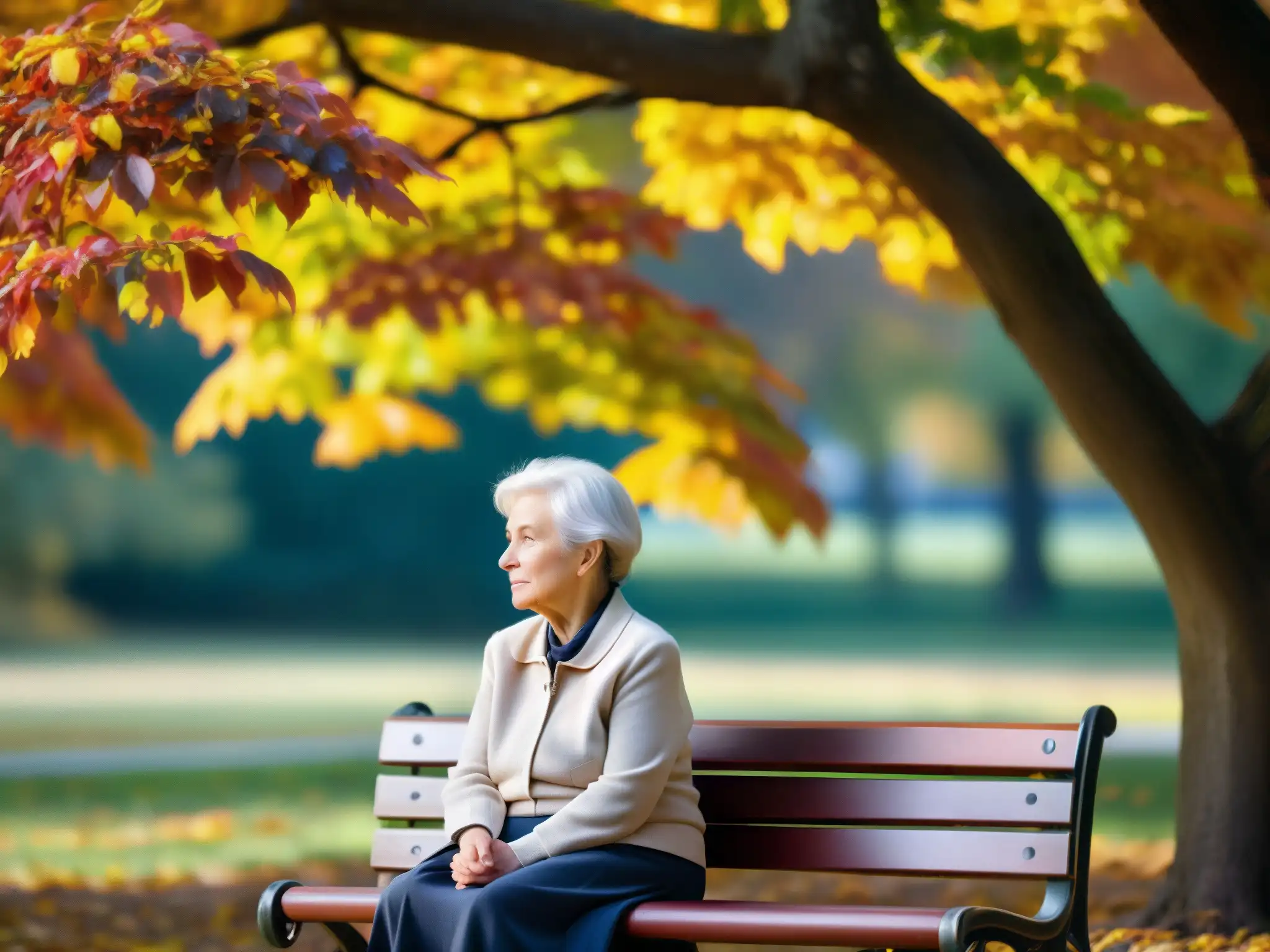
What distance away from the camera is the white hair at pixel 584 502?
342cm

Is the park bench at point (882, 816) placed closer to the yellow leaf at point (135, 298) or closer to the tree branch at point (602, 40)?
the yellow leaf at point (135, 298)

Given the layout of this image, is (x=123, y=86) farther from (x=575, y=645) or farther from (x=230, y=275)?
(x=575, y=645)

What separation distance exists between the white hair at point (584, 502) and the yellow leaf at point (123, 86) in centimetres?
108

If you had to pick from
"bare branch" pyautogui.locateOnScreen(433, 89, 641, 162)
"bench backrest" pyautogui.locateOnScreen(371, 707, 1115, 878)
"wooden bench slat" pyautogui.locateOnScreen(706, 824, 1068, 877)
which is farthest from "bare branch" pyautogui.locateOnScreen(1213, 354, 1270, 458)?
"bare branch" pyautogui.locateOnScreen(433, 89, 641, 162)

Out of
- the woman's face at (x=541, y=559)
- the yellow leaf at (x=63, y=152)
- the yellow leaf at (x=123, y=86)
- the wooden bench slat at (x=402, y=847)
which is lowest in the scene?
the wooden bench slat at (x=402, y=847)

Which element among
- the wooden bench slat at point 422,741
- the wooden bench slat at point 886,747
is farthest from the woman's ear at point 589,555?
the wooden bench slat at point 422,741

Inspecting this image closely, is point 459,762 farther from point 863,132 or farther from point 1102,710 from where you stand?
point 863,132

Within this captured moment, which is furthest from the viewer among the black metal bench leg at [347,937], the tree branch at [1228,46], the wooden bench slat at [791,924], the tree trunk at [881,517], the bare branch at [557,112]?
the tree trunk at [881,517]

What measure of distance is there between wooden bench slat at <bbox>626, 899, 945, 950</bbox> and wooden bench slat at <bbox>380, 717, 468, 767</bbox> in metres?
0.85

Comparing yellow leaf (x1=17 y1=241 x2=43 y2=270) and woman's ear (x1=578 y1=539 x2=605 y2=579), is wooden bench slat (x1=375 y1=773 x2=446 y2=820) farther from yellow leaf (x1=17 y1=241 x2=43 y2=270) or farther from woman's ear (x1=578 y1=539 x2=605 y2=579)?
yellow leaf (x1=17 y1=241 x2=43 y2=270)

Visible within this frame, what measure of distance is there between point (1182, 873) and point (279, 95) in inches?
126

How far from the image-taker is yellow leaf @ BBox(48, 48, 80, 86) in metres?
3.45

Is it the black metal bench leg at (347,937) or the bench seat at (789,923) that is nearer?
the bench seat at (789,923)

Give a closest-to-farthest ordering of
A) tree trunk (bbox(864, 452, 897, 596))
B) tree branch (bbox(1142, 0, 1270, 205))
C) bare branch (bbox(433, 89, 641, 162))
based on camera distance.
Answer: tree branch (bbox(1142, 0, 1270, 205))
bare branch (bbox(433, 89, 641, 162))
tree trunk (bbox(864, 452, 897, 596))
